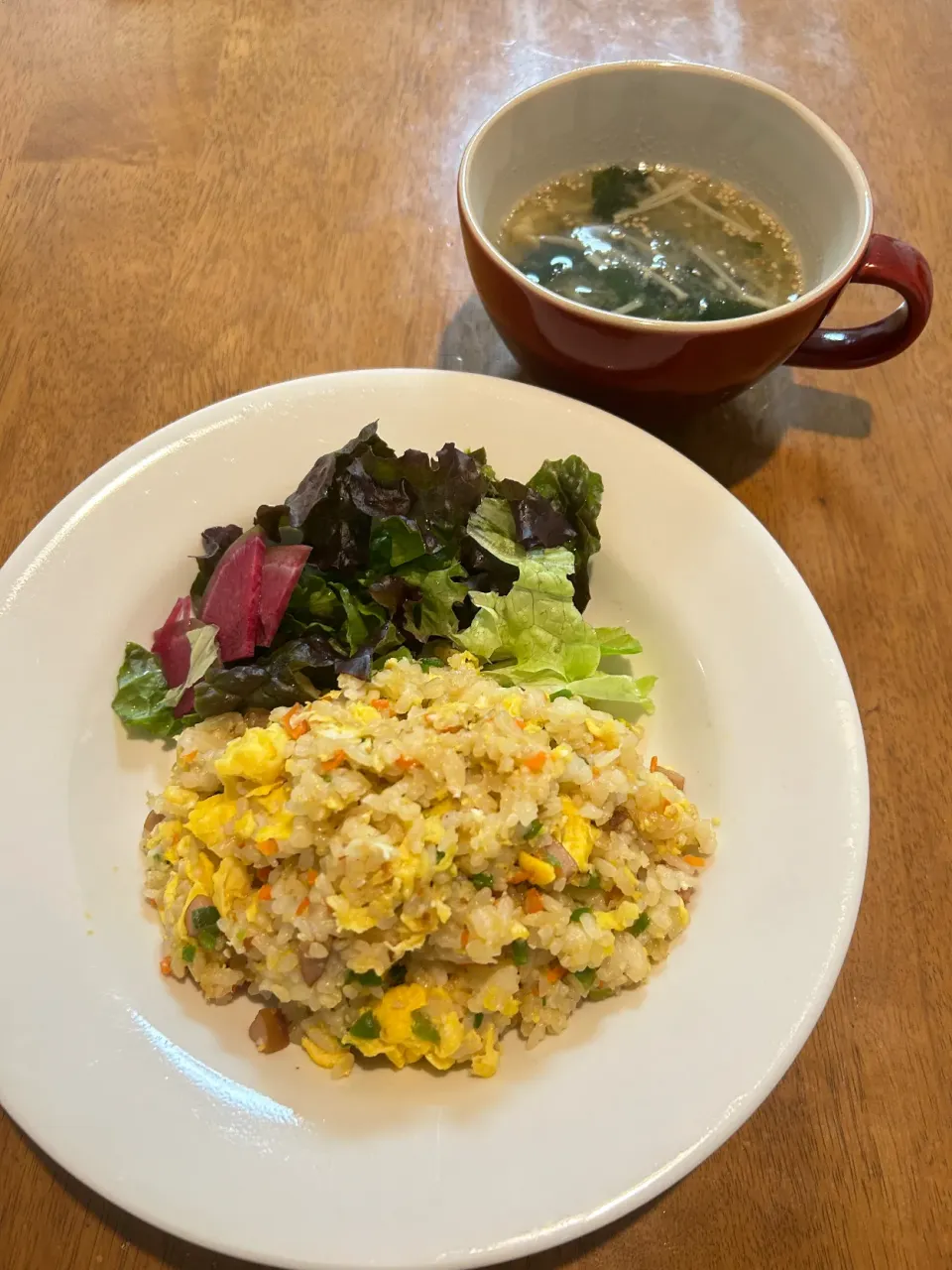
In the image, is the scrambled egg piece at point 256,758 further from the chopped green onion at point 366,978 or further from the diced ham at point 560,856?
the diced ham at point 560,856

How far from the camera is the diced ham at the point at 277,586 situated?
1526mm

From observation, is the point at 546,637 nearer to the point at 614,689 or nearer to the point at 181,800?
the point at 614,689

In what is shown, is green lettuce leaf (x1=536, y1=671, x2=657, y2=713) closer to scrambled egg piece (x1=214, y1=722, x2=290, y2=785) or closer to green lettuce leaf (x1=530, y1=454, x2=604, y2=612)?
green lettuce leaf (x1=530, y1=454, x2=604, y2=612)

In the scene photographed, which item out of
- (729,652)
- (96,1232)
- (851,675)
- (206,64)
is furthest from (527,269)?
(96,1232)

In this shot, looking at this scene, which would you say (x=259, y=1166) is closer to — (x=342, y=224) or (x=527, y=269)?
(x=527, y=269)

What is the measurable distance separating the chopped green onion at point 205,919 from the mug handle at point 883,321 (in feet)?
4.71

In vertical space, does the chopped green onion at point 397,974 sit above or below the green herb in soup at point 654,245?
below

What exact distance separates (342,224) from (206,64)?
2.62 ft

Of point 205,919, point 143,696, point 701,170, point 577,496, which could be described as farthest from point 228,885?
point 701,170

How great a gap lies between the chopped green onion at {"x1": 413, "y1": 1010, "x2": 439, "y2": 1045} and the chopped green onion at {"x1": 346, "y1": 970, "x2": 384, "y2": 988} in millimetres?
69

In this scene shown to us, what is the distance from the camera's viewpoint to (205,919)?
4.26 feet

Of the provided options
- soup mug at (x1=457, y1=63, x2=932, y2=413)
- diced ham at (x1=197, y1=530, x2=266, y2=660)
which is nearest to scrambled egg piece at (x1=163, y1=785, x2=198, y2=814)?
diced ham at (x1=197, y1=530, x2=266, y2=660)

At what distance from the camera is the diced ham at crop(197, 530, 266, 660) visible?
152 centimetres

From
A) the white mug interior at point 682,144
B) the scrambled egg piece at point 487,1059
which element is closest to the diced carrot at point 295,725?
the scrambled egg piece at point 487,1059
